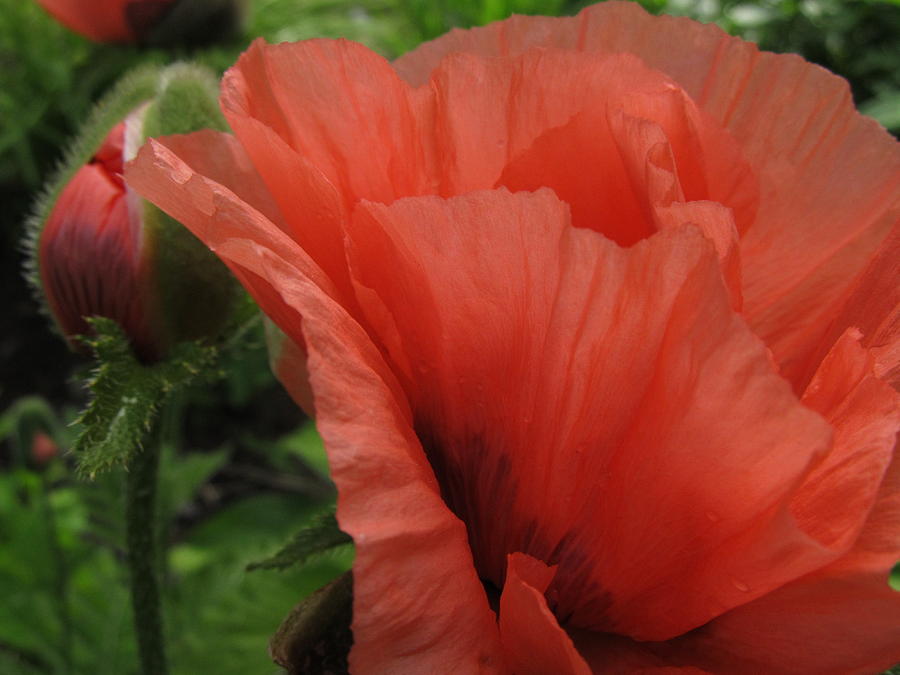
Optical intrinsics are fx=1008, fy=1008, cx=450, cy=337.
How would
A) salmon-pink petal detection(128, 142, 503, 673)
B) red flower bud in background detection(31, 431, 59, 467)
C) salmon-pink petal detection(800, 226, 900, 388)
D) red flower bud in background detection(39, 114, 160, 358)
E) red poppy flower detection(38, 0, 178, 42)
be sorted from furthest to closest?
red poppy flower detection(38, 0, 178, 42) < red flower bud in background detection(31, 431, 59, 467) < red flower bud in background detection(39, 114, 160, 358) < salmon-pink petal detection(800, 226, 900, 388) < salmon-pink petal detection(128, 142, 503, 673)

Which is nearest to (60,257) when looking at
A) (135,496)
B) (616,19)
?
(135,496)

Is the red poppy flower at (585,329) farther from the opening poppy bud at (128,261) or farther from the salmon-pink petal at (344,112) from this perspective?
the opening poppy bud at (128,261)

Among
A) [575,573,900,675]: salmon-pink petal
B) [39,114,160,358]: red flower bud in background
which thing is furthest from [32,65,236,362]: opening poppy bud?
[575,573,900,675]: salmon-pink petal

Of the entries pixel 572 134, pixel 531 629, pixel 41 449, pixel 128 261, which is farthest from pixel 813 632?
pixel 41 449

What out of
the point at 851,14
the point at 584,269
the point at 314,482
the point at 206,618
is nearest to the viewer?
the point at 584,269

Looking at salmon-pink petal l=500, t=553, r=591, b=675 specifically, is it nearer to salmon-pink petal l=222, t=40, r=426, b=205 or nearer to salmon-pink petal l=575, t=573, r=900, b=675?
salmon-pink petal l=575, t=573, r=900, b=675

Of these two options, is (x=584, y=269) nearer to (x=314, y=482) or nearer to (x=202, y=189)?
(x=202, y=189)
